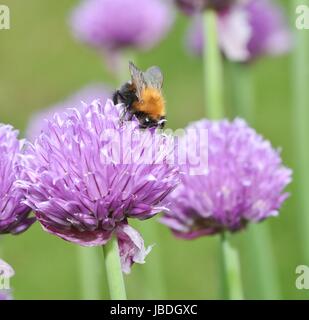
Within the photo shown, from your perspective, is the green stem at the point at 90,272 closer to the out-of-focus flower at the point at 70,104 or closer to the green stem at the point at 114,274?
the out-of-focus flower at the point at 70,104

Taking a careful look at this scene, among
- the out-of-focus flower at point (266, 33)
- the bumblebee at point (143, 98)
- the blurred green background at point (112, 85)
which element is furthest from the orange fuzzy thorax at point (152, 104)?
the out-of-focus flower at point (266, 33)

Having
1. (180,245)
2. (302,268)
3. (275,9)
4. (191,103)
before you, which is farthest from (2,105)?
(302,268)

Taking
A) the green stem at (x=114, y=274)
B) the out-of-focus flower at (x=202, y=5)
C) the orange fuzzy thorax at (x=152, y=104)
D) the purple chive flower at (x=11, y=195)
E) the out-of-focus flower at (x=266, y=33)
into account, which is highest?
the out-of-focus flower at (x=202, y=5)

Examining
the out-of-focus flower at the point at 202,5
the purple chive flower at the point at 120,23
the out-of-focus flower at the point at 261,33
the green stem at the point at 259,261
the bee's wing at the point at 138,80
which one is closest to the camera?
the bee's wing at the point at 138,80

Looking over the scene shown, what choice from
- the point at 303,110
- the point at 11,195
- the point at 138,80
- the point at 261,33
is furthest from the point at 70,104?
the point at 11,195

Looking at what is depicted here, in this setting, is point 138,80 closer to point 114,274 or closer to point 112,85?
point 114,274

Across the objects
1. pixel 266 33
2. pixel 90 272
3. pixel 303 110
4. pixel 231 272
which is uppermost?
pixel 266 33

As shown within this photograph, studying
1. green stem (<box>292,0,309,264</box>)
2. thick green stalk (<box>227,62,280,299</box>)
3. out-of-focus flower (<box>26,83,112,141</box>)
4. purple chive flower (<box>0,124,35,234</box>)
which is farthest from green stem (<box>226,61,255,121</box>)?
purple chive flower (<box>0,124,35,234</box>)
